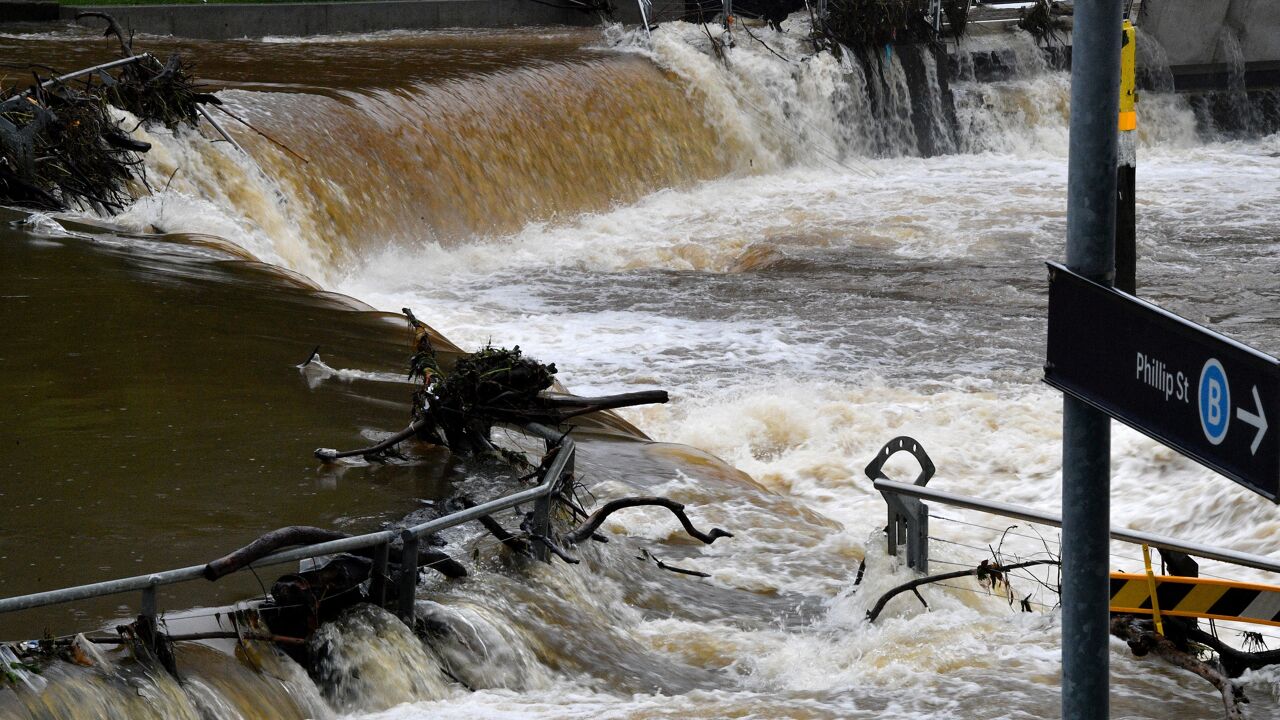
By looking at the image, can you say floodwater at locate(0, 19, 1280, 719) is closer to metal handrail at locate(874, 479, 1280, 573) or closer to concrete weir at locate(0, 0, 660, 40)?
metal handrail at locate(874, 479, 1280, 573)

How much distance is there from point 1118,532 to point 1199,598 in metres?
0.64

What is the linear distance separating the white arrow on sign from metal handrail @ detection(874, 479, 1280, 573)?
8.65ft

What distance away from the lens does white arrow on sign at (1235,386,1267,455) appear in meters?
2.25

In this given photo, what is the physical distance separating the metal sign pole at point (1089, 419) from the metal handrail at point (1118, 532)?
2.25 metres

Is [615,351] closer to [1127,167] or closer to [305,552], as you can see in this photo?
[1127,167]

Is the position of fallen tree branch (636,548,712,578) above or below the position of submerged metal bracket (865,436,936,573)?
below

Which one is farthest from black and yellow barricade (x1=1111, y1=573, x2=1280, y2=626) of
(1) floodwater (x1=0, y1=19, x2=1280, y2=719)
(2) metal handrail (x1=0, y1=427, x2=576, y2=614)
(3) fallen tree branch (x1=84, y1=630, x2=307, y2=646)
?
(3) fallen tree branch (x1=84, y1=630, x2=307, y2=646)

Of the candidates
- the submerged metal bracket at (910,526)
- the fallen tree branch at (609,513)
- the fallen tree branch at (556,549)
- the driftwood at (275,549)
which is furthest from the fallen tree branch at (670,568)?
the driftwood at (275,549)

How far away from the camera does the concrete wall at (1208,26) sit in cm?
2730

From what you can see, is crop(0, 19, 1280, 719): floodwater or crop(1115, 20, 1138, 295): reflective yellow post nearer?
crop(0, 19, 1280, 719): floodwater

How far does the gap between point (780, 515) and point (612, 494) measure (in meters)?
1.05

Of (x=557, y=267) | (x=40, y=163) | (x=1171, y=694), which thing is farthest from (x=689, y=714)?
(x=557, y=267)

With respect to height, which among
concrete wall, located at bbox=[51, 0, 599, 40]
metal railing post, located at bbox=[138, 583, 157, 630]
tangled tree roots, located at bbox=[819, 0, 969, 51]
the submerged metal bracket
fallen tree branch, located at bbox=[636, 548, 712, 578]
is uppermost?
concrete wall, located at bbox=[51, 0, 599, 40]

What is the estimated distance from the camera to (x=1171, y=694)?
580 centimetres
